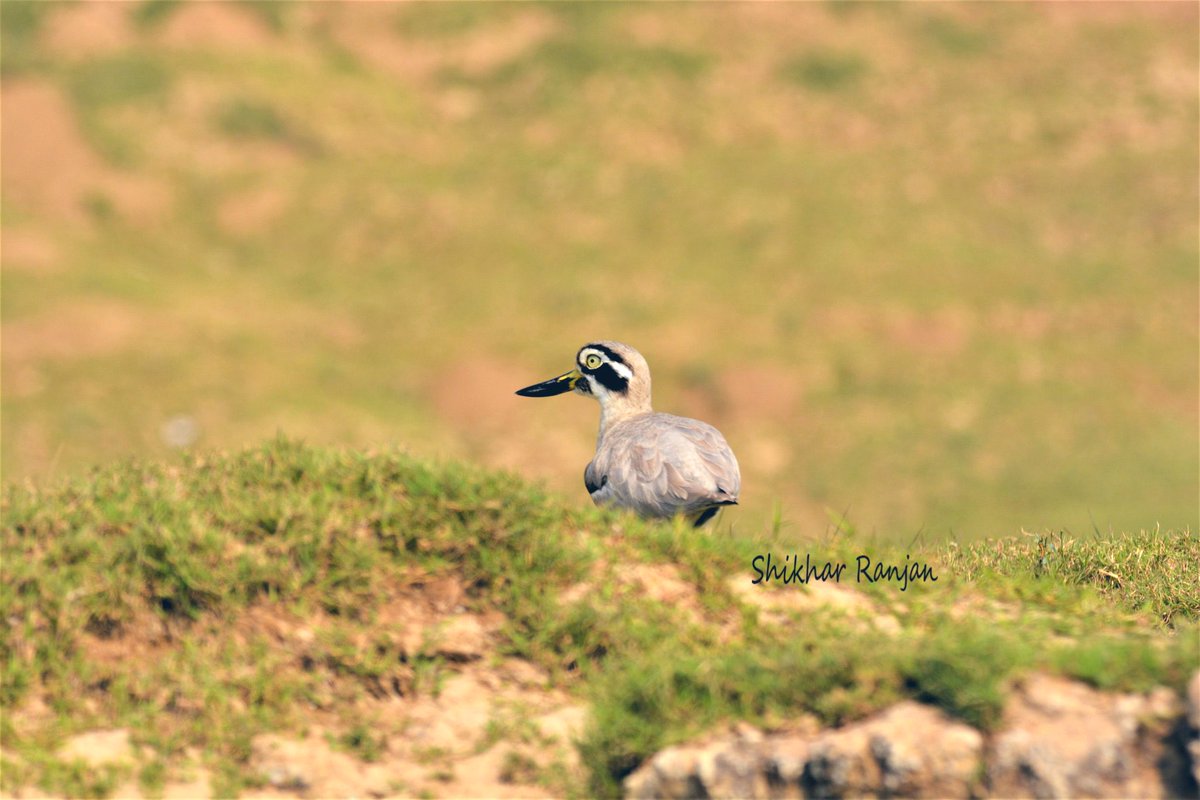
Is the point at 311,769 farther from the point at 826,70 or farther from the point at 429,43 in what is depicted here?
the point at 429,43

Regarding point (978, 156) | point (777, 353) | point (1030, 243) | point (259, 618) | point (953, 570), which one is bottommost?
point (259, 618)

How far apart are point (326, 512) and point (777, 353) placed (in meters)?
23.3

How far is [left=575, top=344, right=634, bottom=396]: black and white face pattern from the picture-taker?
10.8 metres

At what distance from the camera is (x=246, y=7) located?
141 ft

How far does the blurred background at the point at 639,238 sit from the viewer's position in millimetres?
27359

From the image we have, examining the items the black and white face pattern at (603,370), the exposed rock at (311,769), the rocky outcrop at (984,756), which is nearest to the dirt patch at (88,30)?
the black and white face pattern at (603,370)

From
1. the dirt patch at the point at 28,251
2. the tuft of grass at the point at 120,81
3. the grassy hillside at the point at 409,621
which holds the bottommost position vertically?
the grassy hillside at the point at 409,621

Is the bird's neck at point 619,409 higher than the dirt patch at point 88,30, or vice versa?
the dirt patch at point 88,30

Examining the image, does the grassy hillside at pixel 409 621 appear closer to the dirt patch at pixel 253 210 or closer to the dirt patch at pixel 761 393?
the dirt patch at pixel 761 393

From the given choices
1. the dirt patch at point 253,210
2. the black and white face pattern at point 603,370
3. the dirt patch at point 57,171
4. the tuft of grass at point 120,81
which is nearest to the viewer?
the black and white face pattern at point 603,370

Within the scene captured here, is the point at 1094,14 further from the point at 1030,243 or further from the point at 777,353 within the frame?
the point at 777,353

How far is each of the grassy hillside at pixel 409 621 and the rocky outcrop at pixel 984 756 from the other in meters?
0.13

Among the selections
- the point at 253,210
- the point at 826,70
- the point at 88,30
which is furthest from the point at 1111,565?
the point at 88,30

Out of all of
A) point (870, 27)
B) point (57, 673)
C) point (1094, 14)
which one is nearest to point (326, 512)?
point (57, 673)
